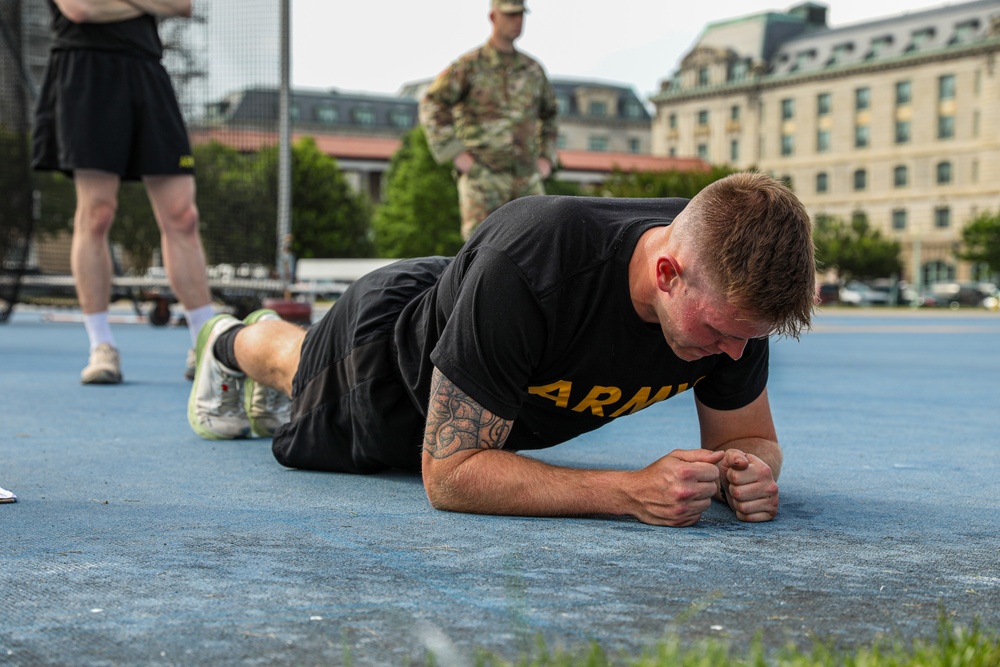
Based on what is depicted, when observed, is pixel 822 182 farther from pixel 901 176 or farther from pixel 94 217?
pixel 94 217

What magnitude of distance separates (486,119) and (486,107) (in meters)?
0.08

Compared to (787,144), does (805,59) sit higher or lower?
higher

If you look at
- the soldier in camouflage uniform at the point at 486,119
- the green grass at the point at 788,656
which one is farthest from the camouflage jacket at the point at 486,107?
the green grass at the point at 788,656

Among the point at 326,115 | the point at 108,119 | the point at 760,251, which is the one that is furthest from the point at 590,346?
the point at 326,115

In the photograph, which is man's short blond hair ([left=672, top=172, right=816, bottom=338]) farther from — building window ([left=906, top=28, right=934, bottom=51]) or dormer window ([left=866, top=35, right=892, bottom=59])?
dormer window ([left=866, top=35, right=892, bottom=59])

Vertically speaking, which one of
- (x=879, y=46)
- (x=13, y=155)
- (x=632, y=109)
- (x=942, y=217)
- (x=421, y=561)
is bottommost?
(x=421, y=561)

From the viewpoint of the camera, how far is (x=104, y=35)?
6367mm

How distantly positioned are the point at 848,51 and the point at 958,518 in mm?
85146

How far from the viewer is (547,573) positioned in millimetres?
2207

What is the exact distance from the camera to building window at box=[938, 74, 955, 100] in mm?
74812

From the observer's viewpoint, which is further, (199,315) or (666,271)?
(199,315)

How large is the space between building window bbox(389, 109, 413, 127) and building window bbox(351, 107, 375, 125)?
1494 mm

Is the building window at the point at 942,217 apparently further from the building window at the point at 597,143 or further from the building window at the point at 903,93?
the building window at the point at 597,143

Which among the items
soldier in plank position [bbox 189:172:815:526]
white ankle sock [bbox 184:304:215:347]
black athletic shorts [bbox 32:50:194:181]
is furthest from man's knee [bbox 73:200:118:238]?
soldier in plank position [bbox 189:172:815:526]
